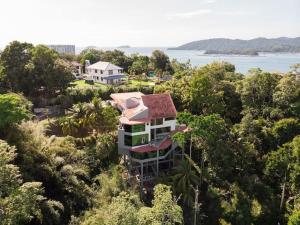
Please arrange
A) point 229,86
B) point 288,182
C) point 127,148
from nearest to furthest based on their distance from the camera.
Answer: point 288,182 → point 127,148 → point 229,86

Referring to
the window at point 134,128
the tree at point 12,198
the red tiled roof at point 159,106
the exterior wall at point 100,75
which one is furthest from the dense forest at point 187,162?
the exterior wall at point 100,75

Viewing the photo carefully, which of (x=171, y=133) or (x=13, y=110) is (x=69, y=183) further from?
(x=171, y=133)

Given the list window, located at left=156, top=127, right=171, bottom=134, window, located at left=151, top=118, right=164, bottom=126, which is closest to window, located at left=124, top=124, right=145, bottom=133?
window, located at left=151, top=118, right=164, bottom=126

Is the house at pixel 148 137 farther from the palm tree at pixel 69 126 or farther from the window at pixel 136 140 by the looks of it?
the palm tree at pixel 69 126

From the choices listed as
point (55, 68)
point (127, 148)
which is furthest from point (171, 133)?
point (55, 68)

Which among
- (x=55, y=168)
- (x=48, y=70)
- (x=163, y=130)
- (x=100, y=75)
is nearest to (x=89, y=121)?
(x=55, y=168)

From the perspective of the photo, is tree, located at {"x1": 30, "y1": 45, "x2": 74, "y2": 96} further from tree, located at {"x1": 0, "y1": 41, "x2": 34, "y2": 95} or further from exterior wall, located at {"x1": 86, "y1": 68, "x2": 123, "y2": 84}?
exterior wall, located at {"x1": 86, "y1": 68, "x2": 123, "y2": 84}
